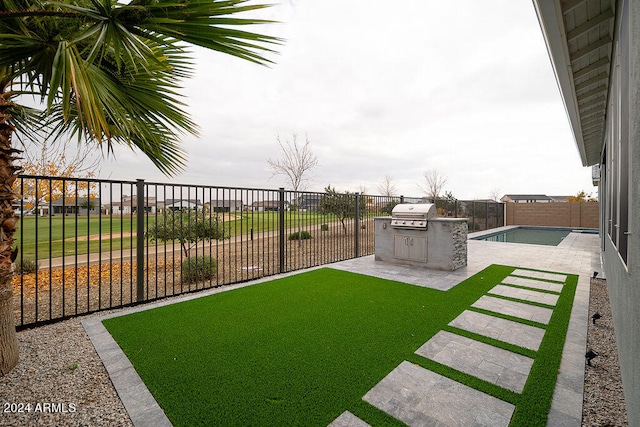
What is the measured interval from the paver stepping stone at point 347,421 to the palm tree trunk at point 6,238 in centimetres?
252

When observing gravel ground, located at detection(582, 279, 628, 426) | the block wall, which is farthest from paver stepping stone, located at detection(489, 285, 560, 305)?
the block wall

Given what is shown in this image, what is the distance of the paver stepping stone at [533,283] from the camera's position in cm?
418

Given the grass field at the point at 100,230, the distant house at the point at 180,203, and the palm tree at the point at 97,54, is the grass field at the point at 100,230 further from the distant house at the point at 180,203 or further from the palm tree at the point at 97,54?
the palm tree at the point at 97,54

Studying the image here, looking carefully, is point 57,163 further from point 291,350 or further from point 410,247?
point 410,247

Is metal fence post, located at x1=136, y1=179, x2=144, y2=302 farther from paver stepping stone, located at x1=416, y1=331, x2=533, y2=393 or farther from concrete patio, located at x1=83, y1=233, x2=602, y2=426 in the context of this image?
paver stepping stone, located at x1=416, y1=331, x2=533, y2=393

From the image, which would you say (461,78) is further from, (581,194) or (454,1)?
(581,194)

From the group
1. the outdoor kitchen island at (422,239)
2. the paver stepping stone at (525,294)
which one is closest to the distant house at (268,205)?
the outdoor kitchen island at (422,239)

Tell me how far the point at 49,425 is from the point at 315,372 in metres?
1.60

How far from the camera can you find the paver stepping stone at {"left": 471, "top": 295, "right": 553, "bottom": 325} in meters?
3.08

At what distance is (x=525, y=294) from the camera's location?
3.89 m

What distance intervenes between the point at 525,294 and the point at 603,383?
A: 7.31ft

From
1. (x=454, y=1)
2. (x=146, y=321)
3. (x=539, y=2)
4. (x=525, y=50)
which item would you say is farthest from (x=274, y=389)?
(x=525, y=50)

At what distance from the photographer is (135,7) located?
54.8 inches

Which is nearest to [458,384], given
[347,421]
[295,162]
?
[347,421]
